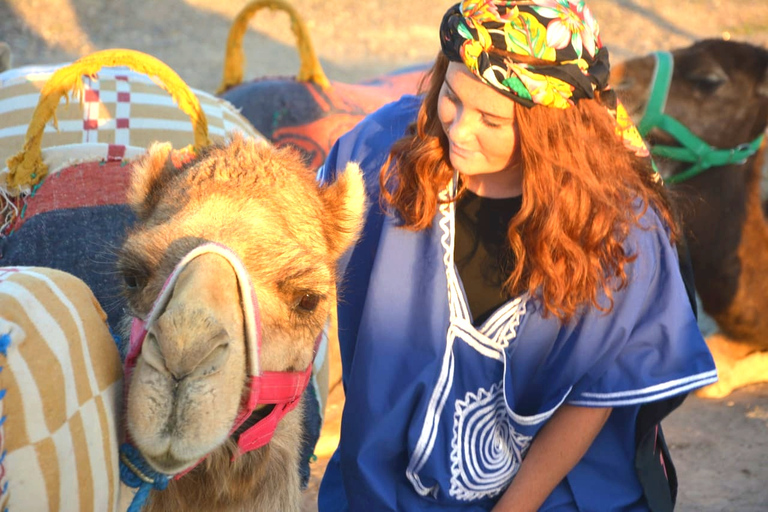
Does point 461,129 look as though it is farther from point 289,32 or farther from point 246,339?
point 289,32

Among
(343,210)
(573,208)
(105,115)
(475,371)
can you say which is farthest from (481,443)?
(105,115)

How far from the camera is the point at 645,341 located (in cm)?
238

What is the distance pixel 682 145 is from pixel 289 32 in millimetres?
7898

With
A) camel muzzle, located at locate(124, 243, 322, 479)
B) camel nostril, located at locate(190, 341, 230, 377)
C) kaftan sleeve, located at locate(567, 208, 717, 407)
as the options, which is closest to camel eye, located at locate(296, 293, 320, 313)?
camel muzzle, located at locate(124, 243, 322, 479)

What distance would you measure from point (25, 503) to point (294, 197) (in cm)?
95

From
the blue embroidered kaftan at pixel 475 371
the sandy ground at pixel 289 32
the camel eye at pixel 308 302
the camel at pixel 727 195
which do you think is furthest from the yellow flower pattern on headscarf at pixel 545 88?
the sandy ground at pixel 289 32

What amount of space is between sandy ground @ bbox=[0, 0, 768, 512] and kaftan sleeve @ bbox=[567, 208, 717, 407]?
7.19 meters

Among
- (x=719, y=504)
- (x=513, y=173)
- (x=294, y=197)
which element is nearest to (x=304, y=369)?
(x=294, y=197)

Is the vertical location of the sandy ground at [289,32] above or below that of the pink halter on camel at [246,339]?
below

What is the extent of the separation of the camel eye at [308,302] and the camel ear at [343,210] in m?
0.29

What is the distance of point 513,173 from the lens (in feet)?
8.50

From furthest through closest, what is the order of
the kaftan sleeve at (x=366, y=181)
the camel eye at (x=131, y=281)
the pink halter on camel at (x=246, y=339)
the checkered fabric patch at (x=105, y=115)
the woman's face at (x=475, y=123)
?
the checkered fabric patch at (x=105, y=115), the kaftan sleeve at (x=366, y=181), the woman's face at (x=475, y=123), the camel eye at (x=131, y=281), the pink halter on camel at (x=246, y=339)

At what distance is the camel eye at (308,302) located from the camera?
1.87 m

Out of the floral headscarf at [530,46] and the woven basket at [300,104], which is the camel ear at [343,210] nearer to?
the floral headscarf at [530,46]
